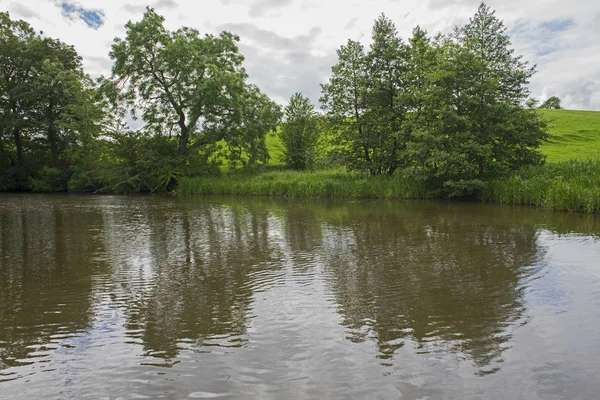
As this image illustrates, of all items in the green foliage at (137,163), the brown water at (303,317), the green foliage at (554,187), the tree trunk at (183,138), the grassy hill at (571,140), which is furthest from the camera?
the tree trunk at (183,138)

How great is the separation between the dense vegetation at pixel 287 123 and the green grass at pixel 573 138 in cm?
51

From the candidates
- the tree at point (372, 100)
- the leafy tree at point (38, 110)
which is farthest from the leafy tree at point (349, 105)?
the leafy tree at point (38, 110)

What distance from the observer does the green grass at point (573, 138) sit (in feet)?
99.3

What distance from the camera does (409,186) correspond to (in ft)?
77.7

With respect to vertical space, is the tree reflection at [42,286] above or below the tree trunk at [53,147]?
below

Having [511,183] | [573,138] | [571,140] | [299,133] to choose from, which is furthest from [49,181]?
[573,138]

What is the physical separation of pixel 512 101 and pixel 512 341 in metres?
21.3

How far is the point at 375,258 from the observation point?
8812 mm

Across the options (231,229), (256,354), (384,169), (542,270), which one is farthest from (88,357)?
(384,169)

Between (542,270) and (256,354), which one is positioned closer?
(256,354)

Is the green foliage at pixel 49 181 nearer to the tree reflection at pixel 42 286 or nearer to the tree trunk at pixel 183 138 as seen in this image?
the tree trunk at pixel 183 138

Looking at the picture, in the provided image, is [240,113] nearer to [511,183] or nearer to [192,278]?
[511,183]

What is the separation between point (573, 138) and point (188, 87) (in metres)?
34.0

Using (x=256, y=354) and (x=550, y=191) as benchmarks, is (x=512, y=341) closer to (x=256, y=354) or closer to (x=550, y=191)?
(x=256, y=354)
